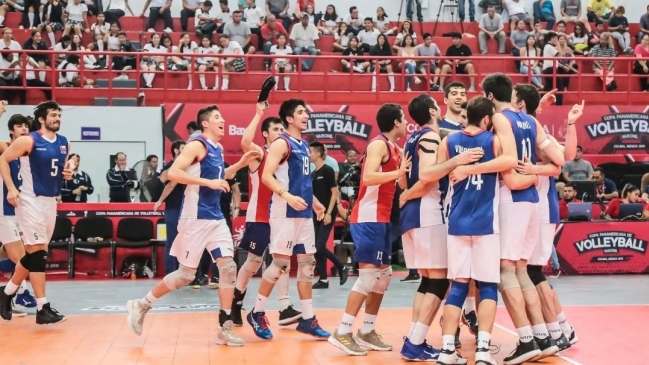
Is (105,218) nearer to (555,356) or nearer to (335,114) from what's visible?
(335,114)

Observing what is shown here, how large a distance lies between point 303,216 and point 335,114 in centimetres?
1100

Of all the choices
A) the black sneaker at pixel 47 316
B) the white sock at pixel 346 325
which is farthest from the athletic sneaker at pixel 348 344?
the black sneaker at pixel 47 316

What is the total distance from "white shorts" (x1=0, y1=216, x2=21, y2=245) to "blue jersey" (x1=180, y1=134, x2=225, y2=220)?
114 inches

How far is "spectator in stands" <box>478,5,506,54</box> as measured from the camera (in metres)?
25.2

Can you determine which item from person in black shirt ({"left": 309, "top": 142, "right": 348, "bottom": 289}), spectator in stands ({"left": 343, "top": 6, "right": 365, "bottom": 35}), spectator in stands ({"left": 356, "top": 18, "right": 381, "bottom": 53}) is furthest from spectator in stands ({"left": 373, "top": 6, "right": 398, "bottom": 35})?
person in black shirt ({"left": 309, "top": 142, "right": 348, "bottom": 289})

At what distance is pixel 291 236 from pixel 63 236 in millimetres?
7947

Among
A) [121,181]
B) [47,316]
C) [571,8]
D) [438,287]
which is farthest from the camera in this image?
[571,8]

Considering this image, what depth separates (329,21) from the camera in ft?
85.6

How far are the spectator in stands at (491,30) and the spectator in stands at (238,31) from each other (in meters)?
6.46

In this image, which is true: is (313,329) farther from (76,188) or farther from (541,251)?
(76,188)

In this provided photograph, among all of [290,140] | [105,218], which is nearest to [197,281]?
[105,218]

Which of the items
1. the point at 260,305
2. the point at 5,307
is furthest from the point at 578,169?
the point at 5,307

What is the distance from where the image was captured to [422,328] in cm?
762

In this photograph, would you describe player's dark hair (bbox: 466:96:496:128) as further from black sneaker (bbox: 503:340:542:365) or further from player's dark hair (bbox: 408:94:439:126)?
black sneaker (bbox: 503:340:542:365)
